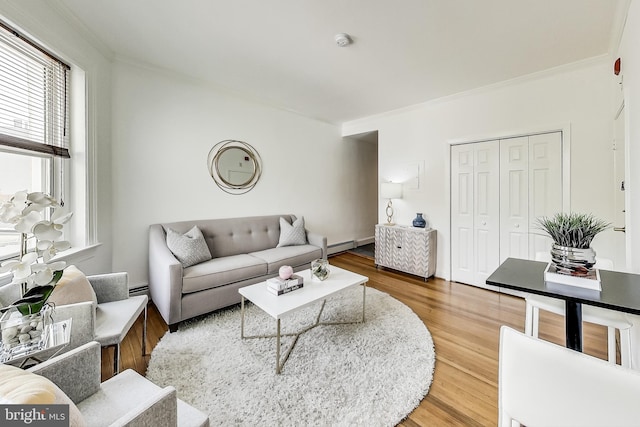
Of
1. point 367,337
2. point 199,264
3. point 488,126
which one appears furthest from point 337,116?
point 367,337

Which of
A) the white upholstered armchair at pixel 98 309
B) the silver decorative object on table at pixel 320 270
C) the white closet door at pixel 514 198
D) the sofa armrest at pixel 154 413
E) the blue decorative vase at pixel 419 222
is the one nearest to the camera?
the sofa armrest at pixel 154 413

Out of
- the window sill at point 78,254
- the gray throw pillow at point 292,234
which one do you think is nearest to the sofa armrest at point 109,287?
the window sill at point 78,254

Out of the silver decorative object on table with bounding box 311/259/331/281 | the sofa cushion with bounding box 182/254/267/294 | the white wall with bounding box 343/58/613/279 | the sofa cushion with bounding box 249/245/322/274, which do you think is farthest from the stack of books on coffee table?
the white wall with bounding box 343/58/613/279

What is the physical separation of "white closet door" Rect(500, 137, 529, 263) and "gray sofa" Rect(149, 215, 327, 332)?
2.28 metres

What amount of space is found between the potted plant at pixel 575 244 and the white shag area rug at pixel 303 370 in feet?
3.51

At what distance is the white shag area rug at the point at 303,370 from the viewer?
141 cm

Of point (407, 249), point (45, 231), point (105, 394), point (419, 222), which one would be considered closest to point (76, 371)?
point (105, 394)

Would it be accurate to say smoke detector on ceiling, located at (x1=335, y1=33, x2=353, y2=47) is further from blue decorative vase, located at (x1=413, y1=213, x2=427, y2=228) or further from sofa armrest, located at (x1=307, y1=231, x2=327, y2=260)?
blue decorative vase, located at (x1=413, y1=213, x2=427, y2=228)

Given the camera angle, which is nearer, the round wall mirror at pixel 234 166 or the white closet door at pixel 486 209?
the white closet door at pixel 486 209

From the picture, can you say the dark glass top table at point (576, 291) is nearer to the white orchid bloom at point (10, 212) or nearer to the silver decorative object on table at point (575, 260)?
the silver decorative object on table at point (575, 260)

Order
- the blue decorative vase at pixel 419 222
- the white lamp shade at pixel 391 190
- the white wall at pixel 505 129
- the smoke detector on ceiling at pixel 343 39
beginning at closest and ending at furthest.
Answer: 1. the smoke detector on ceiling at pixel 343 39
2. the white wall at pixel 505 129
3. the blue decorative vase at pixel 419 222
4. the white lamp shade at pixel 391 190

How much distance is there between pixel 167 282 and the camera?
7.13 feet

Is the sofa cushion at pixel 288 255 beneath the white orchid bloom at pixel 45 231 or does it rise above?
beneath

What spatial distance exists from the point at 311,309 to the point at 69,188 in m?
2.44
